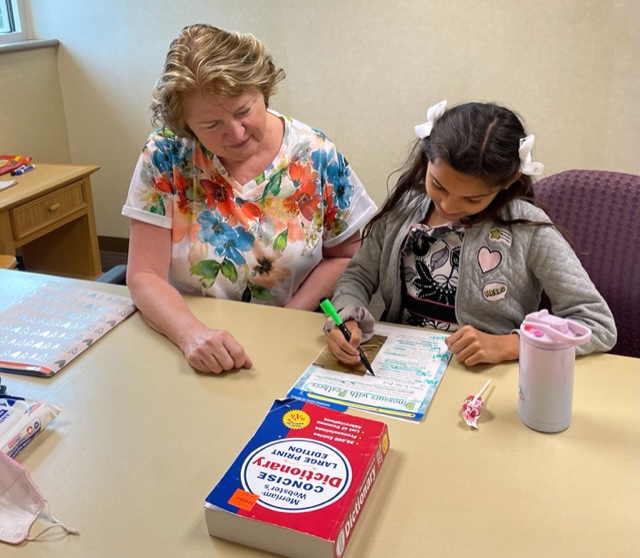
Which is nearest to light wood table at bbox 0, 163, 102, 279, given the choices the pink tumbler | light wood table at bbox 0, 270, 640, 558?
light wood table at bbox 0, 270, 640, 558

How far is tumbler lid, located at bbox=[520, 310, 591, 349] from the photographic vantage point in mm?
894

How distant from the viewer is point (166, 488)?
2.89 feet

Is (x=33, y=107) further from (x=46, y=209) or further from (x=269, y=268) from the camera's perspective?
(x=269, y=268)

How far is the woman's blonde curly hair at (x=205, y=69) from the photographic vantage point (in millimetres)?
1317

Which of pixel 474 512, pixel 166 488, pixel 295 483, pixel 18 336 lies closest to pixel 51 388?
pixel 18 336

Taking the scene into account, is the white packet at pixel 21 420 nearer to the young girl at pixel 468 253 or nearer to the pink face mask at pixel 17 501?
the pink face mask at pixel 17 501

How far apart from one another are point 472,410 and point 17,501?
0.64 m

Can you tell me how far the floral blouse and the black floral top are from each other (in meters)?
0.26

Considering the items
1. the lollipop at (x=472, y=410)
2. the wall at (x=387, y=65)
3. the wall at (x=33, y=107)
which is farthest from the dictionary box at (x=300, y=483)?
the wall at (x=33, y=107)

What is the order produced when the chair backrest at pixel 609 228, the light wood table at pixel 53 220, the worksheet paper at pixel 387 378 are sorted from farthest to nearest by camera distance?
the light wood table at pixel 53 220
the chair backrest at pixel 609 228
the worksheet paper at pixel 387 378

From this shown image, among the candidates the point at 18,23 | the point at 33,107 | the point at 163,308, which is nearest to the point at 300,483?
the point at 163,308

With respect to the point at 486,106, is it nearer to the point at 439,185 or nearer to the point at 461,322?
the point at 439,185

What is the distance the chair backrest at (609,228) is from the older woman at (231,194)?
45 centimetres

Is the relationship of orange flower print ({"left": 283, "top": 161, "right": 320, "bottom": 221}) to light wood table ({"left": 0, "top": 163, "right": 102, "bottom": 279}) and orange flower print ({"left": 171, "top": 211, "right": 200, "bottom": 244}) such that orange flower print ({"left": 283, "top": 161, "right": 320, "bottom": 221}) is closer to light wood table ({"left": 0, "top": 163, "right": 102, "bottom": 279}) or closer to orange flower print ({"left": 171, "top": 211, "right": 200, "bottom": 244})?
orange flower print ({"left": 171, "top": 211, "right": 200, "bottom": 244})
